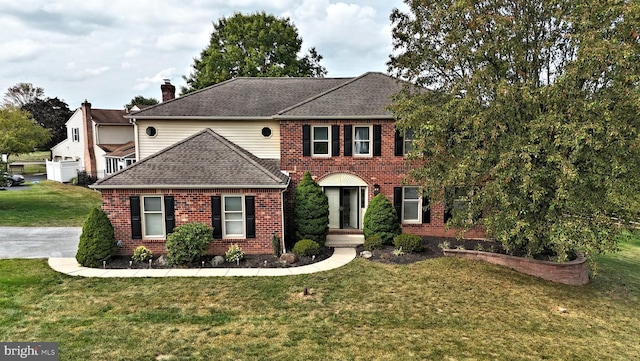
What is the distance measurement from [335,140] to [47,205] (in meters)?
19.3

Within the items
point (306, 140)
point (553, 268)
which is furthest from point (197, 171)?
point (553, 268)

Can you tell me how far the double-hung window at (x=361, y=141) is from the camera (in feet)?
51.7

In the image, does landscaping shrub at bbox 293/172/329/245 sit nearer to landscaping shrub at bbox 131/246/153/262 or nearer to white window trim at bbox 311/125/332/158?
white window trim at bbox 311/125/332/158

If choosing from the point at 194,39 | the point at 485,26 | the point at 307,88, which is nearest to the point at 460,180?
the point at 485,26

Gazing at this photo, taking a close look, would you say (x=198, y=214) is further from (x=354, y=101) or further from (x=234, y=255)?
(x=354, y=101)

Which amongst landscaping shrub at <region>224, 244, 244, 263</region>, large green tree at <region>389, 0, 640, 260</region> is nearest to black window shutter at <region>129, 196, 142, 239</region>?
landscaping shrub at <region>224, 244, 244, 263</region>

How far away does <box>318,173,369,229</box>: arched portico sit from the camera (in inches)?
629

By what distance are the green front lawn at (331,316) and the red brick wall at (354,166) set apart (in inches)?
163

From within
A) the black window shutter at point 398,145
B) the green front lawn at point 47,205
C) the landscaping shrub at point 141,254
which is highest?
the black window shutter at point 398,145

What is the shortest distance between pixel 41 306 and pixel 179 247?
4020mm

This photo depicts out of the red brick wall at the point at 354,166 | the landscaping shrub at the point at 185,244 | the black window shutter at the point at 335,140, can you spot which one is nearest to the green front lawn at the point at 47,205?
the landscaping shrub at the point at 185,244

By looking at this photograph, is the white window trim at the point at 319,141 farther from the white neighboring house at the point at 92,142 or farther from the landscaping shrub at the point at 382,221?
the white neighboring house at the point at 92,142

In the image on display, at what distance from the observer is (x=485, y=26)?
1031 cm

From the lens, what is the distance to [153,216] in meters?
13.3
